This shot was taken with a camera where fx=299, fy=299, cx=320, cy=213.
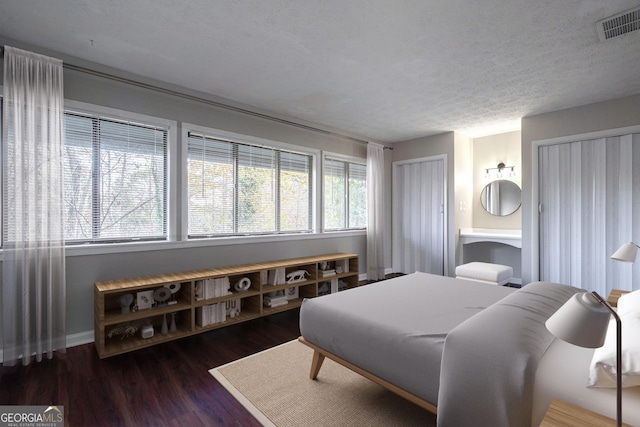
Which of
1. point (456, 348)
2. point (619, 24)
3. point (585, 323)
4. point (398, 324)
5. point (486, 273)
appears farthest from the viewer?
point (486, 273)

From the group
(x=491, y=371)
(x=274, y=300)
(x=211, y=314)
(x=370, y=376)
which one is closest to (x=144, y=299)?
(x=211, y=314)

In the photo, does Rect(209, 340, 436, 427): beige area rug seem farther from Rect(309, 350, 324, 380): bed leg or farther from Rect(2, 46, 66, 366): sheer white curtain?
Rect(2, 46, 66, 366): sheer white curtain

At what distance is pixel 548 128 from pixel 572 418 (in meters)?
4.05

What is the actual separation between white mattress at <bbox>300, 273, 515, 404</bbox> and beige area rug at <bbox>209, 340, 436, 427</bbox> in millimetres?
301

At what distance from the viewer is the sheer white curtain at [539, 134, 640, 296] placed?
11.1 feet

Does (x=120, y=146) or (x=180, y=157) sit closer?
(x=120, y=146)

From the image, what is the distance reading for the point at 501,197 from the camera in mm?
4848

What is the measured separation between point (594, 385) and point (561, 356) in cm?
26

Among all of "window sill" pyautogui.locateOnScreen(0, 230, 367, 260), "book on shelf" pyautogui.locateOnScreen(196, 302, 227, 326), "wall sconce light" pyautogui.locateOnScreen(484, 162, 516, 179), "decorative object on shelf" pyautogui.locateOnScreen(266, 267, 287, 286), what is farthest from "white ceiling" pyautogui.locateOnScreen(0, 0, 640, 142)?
"book on shelf" pyautogui.locateOnScreen(196, 302, 227, 326)

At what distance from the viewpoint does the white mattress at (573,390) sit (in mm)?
973

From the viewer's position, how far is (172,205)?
3.09 meters

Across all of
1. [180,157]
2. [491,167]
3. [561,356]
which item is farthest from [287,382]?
[491,167]

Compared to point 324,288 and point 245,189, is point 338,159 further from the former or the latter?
point 324,288

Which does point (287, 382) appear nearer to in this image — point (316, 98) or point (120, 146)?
point (120, 146)
